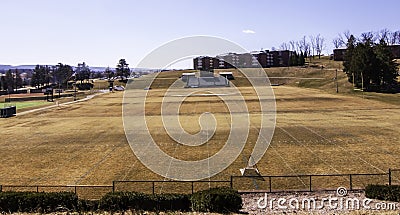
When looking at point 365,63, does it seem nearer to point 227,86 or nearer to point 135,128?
point 227,86

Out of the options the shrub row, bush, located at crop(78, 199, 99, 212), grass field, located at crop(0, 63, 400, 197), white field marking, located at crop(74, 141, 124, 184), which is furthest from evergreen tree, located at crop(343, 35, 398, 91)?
bush, located at crop(78, 199, 99, 212)

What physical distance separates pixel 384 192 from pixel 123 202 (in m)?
10.6

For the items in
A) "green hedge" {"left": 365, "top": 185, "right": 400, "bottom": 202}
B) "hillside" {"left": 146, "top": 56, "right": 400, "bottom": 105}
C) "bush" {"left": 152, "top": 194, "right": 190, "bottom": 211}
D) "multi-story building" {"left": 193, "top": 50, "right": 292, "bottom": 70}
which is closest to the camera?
"bush" {"left": 152, "top": 194, "right": 190, "bottom": 211}

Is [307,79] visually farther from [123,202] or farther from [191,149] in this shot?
[123,202]

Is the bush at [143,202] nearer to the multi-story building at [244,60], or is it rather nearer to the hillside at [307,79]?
the hillside at [307,79]

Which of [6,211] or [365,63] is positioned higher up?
[365,63]

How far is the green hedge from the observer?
17000 millimetres

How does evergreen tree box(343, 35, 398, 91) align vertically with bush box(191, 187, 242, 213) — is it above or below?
above

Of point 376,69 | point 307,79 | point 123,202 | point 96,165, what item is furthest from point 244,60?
point 123,202

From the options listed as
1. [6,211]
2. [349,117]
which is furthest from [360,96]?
[6,211]

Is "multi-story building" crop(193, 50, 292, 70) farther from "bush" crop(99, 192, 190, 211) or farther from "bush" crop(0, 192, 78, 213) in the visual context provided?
"bush" crop(0, 192, 78, 213)

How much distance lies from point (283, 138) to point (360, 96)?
49.1 metres

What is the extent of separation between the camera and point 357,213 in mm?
14102

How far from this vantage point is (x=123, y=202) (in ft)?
52.1
